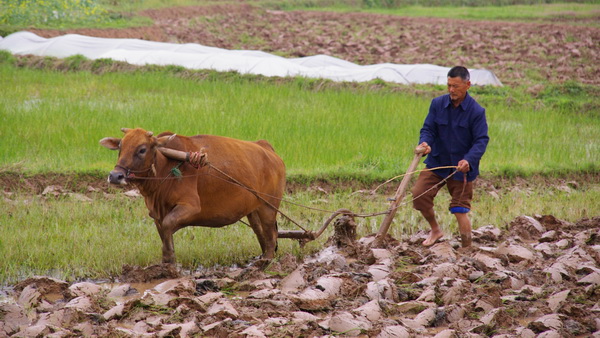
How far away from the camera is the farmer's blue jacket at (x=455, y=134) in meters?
6.53

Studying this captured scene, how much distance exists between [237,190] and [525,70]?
49.1 ft

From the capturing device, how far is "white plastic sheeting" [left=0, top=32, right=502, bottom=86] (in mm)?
16297

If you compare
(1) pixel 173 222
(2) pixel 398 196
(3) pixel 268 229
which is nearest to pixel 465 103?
(2) pixel 398 196

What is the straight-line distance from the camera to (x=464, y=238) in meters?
6.77

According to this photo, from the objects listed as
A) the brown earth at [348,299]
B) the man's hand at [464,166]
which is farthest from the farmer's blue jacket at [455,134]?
the brown earth at [348,299]

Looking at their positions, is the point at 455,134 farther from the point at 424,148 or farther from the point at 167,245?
the point at 167,245

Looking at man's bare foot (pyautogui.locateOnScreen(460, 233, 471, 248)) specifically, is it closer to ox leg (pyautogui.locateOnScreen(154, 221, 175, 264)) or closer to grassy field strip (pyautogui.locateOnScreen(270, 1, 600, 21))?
ox leg (pyautogui.locateOnScreen(154, 221, 175, 264))

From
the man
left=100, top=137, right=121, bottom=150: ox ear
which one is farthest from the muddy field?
left=100, top=137, right=121, bottom=150: ox ear

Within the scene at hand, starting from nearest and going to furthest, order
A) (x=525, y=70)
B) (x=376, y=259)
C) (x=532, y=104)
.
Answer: (x=376, y=259) < (x=532, y=104) < (x=525, y=70)

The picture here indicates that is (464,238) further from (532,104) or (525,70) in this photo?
(525,70)

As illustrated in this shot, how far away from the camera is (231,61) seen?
54.3 ft

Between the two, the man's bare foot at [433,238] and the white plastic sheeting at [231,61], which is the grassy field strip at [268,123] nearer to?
the white plastic sheeting at [231,61]

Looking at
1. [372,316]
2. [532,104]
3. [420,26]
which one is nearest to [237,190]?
[372,316]

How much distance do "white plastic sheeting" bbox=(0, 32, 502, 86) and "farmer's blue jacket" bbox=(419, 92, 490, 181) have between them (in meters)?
8.85
